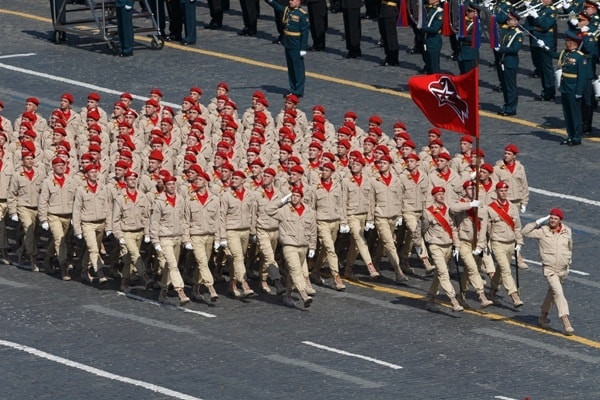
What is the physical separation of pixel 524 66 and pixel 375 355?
57.2 feet

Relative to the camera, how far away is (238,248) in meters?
31.4

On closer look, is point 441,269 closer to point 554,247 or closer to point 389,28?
point 554,247

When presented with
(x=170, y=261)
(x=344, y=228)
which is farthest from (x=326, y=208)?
(x=170, y=261)

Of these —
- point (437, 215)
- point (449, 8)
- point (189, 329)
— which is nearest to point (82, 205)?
point (189, 329)

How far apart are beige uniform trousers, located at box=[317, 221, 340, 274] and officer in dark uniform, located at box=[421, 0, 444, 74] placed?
11.5m

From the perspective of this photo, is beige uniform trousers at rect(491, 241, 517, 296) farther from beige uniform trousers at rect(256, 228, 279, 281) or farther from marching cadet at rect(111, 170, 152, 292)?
marching cadet at rect(111, 170, 152, 292)

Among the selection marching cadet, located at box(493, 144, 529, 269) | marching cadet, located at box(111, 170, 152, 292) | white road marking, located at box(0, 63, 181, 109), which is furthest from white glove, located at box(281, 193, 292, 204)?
white road marking, located at box(0, 63, 181, 109)

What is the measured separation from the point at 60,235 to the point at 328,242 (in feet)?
13.6

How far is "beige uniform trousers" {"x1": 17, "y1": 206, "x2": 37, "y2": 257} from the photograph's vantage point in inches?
1293

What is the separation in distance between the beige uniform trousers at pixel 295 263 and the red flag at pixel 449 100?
9.25 ft

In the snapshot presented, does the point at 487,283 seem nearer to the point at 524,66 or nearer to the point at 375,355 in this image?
the point at 375,355

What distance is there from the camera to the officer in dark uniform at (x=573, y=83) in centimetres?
3919

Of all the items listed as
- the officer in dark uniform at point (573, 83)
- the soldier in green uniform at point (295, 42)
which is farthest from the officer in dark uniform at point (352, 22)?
the officer in dark uniform at point (573, 83)

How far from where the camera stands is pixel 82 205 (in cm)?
3206
